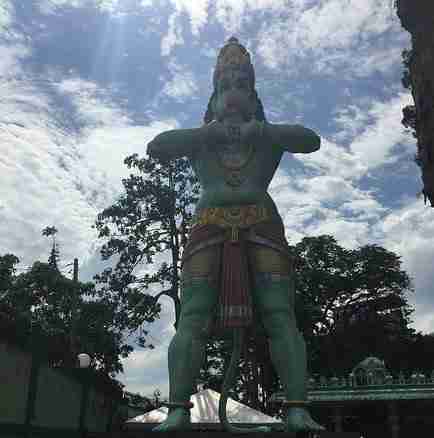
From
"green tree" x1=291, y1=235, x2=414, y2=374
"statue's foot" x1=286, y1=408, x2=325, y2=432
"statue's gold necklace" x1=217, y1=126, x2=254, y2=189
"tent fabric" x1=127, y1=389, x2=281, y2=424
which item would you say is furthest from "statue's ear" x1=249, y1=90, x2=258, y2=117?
"green tree" x1=291, y1=235, x2=414, y2=374

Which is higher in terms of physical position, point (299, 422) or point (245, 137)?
point (245, 137)

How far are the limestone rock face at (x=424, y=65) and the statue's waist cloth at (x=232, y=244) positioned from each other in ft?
8.53

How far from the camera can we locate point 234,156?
640cm

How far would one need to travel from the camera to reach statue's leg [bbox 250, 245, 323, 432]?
215 inches

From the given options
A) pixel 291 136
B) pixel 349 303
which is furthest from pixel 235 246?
pixel 349 303

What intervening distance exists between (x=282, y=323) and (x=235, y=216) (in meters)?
1.23

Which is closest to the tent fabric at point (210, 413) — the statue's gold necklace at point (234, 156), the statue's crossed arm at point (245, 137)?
the statue's gold necklace at point (234, 156)

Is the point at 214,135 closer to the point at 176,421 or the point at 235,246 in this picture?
the point at 235,246

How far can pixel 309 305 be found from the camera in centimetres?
2900

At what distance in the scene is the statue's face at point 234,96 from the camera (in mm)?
6516

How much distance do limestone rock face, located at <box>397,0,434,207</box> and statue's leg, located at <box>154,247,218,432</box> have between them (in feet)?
10.9

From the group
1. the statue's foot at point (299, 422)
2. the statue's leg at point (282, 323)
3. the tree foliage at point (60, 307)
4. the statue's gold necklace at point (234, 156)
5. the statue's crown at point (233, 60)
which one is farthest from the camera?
the tree foliage at point (60, 307)

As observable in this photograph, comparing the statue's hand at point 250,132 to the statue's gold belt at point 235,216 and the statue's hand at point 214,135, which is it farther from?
the statue's gold belt at point 235,216

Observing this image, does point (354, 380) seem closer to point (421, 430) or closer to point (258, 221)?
point (421, 430)
